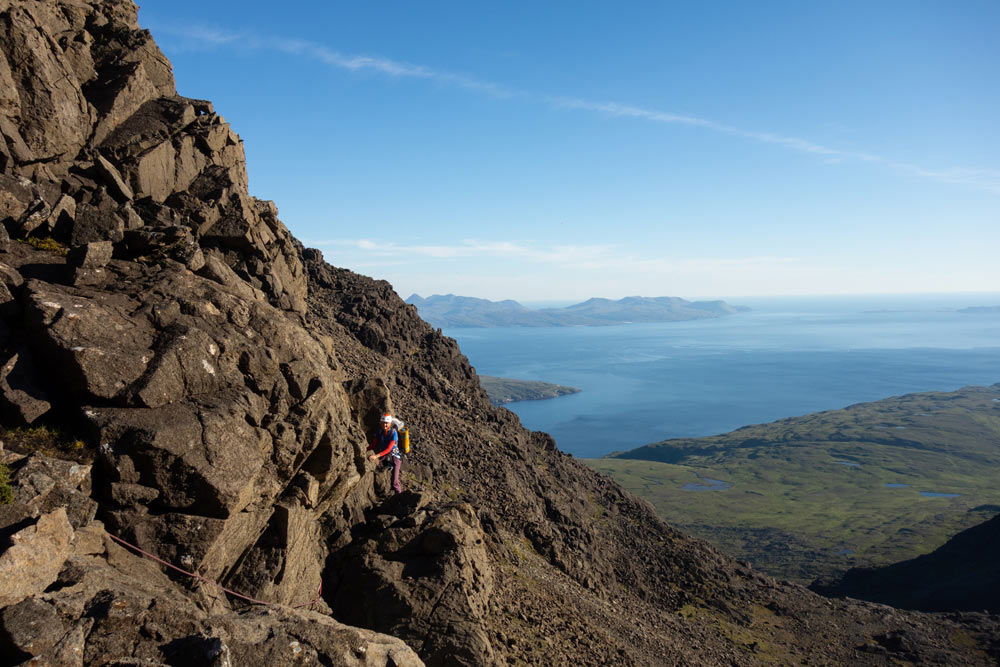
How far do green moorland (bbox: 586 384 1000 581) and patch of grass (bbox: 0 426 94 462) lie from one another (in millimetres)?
89721

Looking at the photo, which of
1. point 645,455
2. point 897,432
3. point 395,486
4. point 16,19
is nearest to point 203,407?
point 395,486

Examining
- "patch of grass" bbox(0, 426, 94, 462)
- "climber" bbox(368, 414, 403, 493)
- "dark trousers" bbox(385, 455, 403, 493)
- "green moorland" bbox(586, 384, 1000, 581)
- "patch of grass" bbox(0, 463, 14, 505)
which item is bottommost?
"green moorland" bbox(586, 384, 1000, 581)

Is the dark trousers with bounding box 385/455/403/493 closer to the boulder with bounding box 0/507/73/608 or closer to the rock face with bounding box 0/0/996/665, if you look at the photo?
the rock face with bounding box 0/0/996/665

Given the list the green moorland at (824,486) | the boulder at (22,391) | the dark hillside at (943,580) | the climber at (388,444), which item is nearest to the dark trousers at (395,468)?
the climber at (388,444)

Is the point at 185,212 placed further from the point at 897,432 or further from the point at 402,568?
the point at 897,432

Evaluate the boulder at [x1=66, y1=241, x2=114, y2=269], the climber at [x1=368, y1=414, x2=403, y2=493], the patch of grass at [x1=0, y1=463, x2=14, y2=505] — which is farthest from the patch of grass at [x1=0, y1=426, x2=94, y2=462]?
the climber at [x1=368, y1=414, x2=403, y2=493]

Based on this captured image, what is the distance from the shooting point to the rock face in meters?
10.3

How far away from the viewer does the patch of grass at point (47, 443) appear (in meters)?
11.9

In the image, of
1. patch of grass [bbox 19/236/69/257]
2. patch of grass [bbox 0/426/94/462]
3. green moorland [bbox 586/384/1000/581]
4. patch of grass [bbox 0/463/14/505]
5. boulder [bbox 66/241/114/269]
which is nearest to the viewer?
patch of grass [bbox 0/463/14/505]

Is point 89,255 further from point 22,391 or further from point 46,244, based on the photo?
point 22,391

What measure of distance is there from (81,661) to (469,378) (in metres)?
45.5

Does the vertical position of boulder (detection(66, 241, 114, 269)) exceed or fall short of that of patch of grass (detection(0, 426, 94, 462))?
it exceeds it

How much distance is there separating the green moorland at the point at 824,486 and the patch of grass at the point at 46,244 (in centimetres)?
8988

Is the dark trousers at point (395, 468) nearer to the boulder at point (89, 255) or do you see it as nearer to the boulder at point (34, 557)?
the boulder at point (89, 255)
